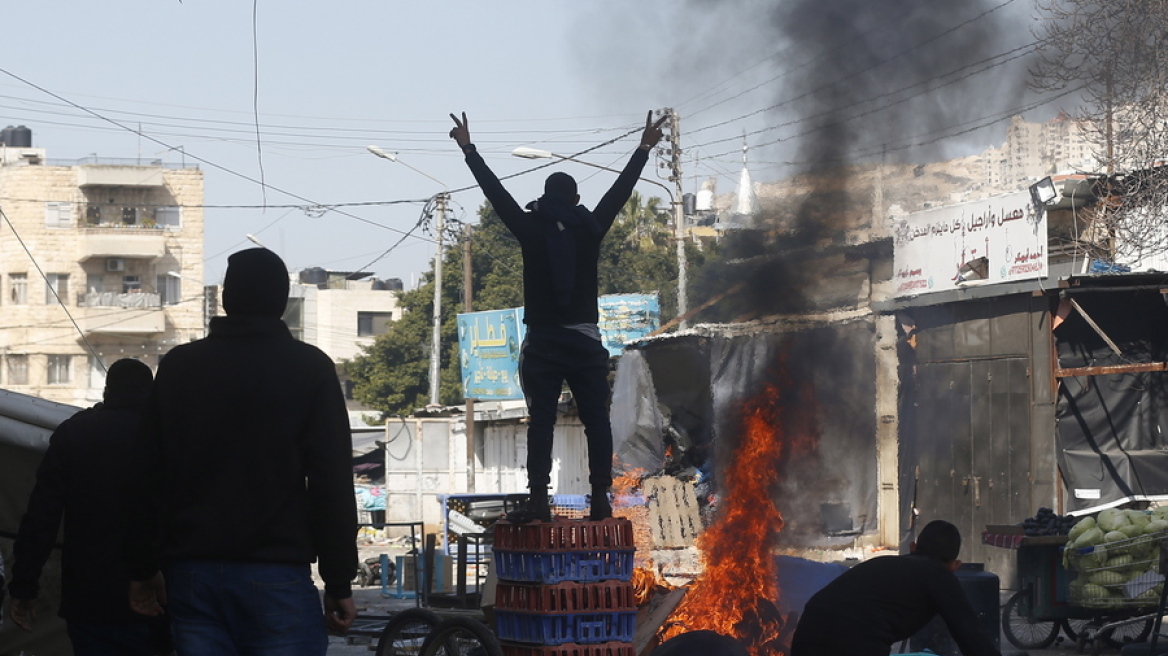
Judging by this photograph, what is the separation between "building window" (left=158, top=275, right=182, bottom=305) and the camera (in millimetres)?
60656

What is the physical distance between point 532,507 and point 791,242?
577 centimetres

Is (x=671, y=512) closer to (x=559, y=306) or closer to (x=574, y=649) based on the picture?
(x=574, y=649)

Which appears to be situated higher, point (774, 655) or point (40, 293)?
point (40, 293)

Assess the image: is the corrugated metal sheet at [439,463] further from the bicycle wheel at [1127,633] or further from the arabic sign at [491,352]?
the bicycle wheel at [1127,633]

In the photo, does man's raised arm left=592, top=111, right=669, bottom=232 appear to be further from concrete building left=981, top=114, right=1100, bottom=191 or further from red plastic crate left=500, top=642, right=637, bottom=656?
concrete building left=981, top=114, right=1100, bottom=191

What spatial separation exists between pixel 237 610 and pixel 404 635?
473 cm

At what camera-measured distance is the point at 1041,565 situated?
11031mm

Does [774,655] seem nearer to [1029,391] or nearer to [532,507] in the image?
[532,507]

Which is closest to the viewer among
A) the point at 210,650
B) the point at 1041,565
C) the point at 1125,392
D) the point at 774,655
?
the point at 210,650

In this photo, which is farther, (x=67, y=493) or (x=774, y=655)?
(x=774, y=655)

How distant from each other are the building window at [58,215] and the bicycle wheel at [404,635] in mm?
55513

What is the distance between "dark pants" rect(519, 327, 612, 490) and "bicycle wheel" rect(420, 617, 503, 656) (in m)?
0.80

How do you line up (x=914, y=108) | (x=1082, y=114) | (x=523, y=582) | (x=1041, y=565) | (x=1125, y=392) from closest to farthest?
(x=523, y=582) < (x=1041, y=565) < (x=914, y=108) < (x=1125, y=392) < (x=1082, y=114)

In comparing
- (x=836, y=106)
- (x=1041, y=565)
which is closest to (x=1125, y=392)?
(x=1041, y=565)
